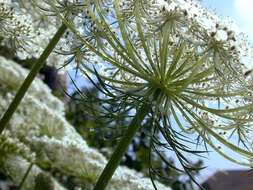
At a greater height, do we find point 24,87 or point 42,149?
point 24,87

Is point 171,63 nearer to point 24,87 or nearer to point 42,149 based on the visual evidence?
point 24,87

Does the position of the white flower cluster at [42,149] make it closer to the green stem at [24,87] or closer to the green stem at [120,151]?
the green stem at [24,87]

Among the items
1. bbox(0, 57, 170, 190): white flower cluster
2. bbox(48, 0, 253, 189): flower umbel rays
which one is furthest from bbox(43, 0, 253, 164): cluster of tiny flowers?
bbox(0, 57, 170, 190): white flower cluster

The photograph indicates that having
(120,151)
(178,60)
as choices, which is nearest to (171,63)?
(178,60)

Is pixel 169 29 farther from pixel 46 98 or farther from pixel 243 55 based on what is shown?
pixel 46 98

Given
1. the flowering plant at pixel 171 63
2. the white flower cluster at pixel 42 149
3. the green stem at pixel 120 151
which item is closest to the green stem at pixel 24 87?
the flowering plant at pixel 171 63

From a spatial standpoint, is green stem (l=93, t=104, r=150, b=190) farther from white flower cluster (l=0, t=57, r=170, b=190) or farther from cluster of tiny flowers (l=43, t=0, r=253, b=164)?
white flower cluster (l=0, t=57, r=170, b=190)

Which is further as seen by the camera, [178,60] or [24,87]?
[24,87]
